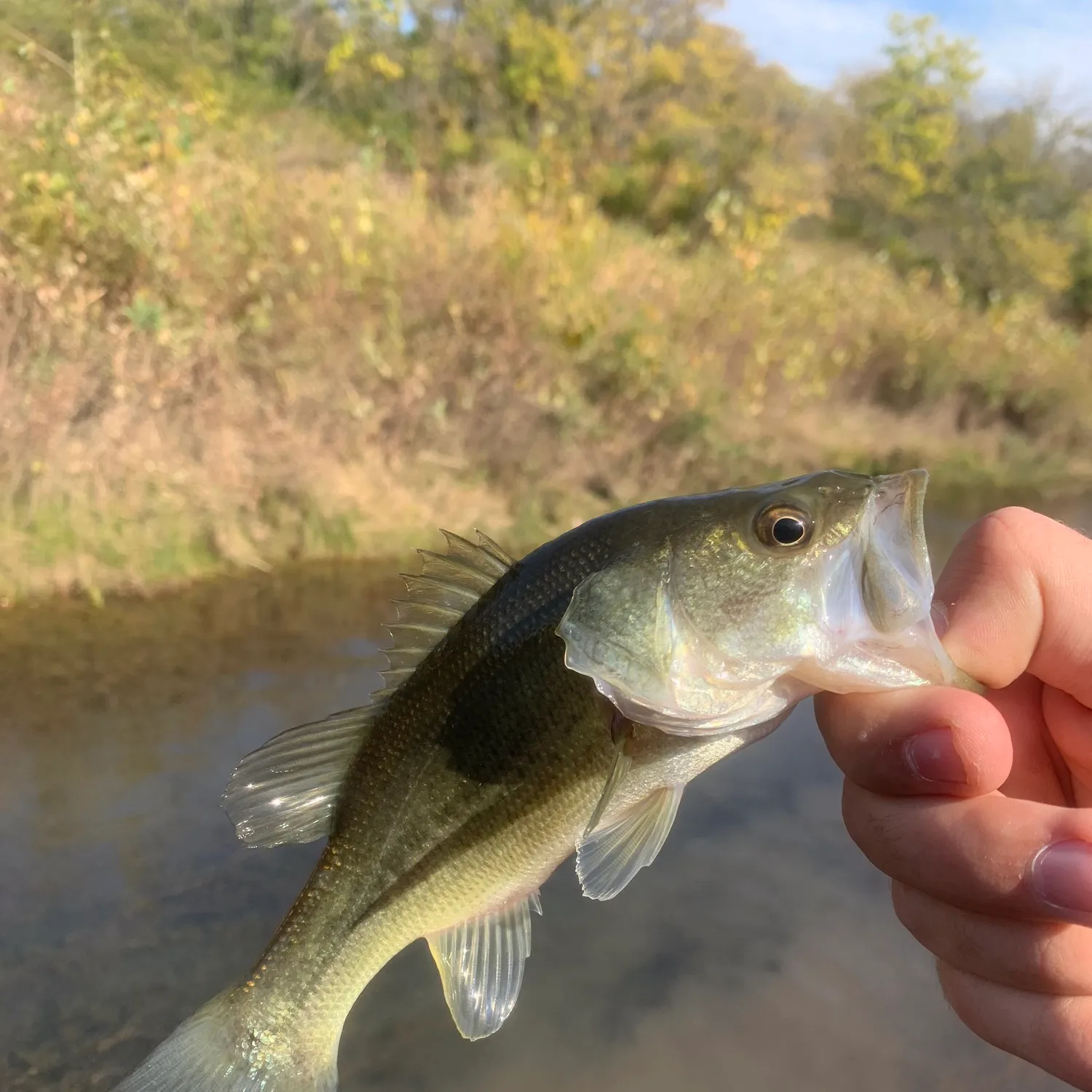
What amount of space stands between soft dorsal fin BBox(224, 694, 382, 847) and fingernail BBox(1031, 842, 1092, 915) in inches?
44.7

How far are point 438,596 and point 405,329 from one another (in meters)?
6.59

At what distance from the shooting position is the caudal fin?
159cm

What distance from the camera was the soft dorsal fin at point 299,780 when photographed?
167 centimetres

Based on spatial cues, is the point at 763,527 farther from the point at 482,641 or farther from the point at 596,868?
the point at 596,868

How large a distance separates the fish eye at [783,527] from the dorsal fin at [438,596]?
0.49 meters

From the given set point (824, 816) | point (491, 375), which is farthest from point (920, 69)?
point (824, 816)

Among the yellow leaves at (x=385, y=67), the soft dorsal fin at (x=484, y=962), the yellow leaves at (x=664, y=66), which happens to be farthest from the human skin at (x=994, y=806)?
the yellow leaves at (x=664, y=66)

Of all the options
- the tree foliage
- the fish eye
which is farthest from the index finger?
the tree foliage

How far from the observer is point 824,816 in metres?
4.61

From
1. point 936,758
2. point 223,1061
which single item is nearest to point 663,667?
point 936,758

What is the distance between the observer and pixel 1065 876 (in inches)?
49.9

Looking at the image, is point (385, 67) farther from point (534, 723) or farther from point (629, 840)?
point (629, 840)

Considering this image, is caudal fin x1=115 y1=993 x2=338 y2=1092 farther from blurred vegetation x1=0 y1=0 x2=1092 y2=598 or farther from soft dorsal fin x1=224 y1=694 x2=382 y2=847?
blurred vegetation x1=0 y1=0 x2=1092 y2=598

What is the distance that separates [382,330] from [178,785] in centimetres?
466
